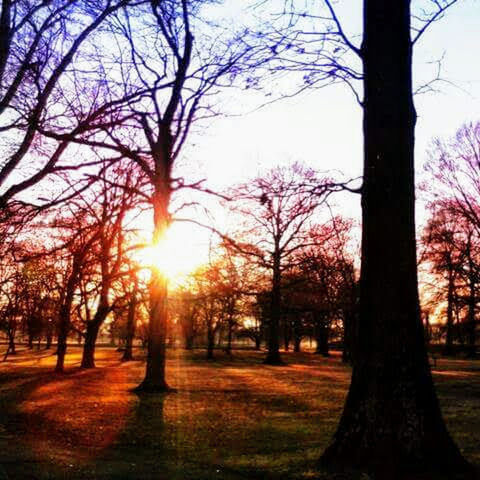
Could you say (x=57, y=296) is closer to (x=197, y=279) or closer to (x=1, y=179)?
(x=197, y=279)

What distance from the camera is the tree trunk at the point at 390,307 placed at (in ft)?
23.1

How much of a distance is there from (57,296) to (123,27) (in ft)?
68.8

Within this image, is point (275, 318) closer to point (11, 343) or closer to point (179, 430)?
point (11, 343)

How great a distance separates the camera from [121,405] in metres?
16.6

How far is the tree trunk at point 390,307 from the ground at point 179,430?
0.61 meters

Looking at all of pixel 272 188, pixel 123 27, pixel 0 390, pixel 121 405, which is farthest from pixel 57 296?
pixel 272 188

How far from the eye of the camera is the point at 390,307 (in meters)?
7.37

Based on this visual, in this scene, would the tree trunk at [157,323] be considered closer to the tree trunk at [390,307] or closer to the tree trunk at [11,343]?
the tree trunk at [390,307]

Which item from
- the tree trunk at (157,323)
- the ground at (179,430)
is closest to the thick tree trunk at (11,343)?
the ground at (179,430)

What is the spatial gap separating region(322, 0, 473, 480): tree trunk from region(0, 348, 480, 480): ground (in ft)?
1.99

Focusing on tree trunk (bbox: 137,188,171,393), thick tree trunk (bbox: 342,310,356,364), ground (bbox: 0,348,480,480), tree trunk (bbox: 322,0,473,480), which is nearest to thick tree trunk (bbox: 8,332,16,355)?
thick tree trunk (bbox: 342,310,356,364)

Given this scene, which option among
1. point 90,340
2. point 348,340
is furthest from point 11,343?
point 348,340

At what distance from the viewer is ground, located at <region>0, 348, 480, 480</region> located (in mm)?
7839

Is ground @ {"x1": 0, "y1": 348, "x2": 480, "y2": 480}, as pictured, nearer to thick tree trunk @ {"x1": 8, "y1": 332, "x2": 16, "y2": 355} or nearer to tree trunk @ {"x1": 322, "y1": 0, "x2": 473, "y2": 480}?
tree trunk @ {"x1": 322, "y1": 0, "x2": 473, "y2": 480}
